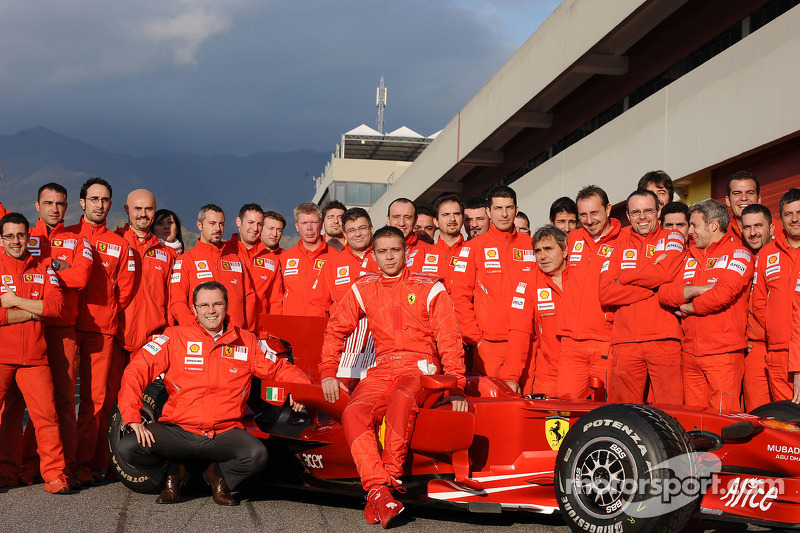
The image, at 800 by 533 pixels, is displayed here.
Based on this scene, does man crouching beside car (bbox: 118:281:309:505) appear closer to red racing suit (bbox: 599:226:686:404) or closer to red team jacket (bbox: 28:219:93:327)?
red team jacket (bbox: 28:219:93:327)

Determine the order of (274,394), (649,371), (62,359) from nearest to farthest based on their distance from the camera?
(274,394)
(649,371)
(62,359)

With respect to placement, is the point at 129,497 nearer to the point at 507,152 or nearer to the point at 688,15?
the point at 688,15

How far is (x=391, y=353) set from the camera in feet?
18.8

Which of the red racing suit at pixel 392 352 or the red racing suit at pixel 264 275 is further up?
the red racing suit at pixel 264 275

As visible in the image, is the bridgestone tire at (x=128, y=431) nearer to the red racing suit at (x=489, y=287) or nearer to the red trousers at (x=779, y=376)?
the red racing suit at (x=489, y=287)

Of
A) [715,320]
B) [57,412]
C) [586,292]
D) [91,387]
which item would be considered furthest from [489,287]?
[57,412]

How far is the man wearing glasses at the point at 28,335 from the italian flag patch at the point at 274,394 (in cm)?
170

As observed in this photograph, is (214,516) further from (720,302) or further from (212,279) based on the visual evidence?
(720,302)

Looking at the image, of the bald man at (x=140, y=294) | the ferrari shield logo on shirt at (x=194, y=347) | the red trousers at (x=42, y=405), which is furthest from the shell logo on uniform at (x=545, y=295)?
the red trousers at (x=42, y=405)

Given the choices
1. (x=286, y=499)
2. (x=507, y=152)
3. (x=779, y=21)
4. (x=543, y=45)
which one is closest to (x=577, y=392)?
(x=286, y=499)

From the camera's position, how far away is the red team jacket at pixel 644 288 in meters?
6.51

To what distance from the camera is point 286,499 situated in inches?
242

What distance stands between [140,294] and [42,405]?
1375 mm

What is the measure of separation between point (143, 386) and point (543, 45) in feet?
51.6
